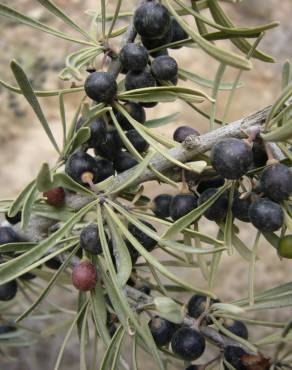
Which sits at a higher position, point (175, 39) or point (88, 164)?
point (175, 39)

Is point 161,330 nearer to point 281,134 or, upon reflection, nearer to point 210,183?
point 210,183

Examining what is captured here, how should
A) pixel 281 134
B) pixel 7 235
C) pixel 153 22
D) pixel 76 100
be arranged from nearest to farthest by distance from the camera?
pixel 281 134 → pixel 153 22 → pixel 7 235 → pixel 76 100

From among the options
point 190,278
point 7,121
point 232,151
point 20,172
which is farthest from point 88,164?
point 7,121

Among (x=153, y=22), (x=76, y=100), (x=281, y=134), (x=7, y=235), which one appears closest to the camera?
(x=281, y=134)

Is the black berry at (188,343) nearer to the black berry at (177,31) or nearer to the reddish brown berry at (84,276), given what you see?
the reddish brown berry at (84,276)

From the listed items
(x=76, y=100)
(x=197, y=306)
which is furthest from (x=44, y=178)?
(x=76, y=100)

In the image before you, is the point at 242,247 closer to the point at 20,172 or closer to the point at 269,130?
the point at 269,130

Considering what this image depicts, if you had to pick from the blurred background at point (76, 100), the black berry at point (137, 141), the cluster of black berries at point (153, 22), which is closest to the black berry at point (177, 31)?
the cluster of black berries at point (153, 22)
